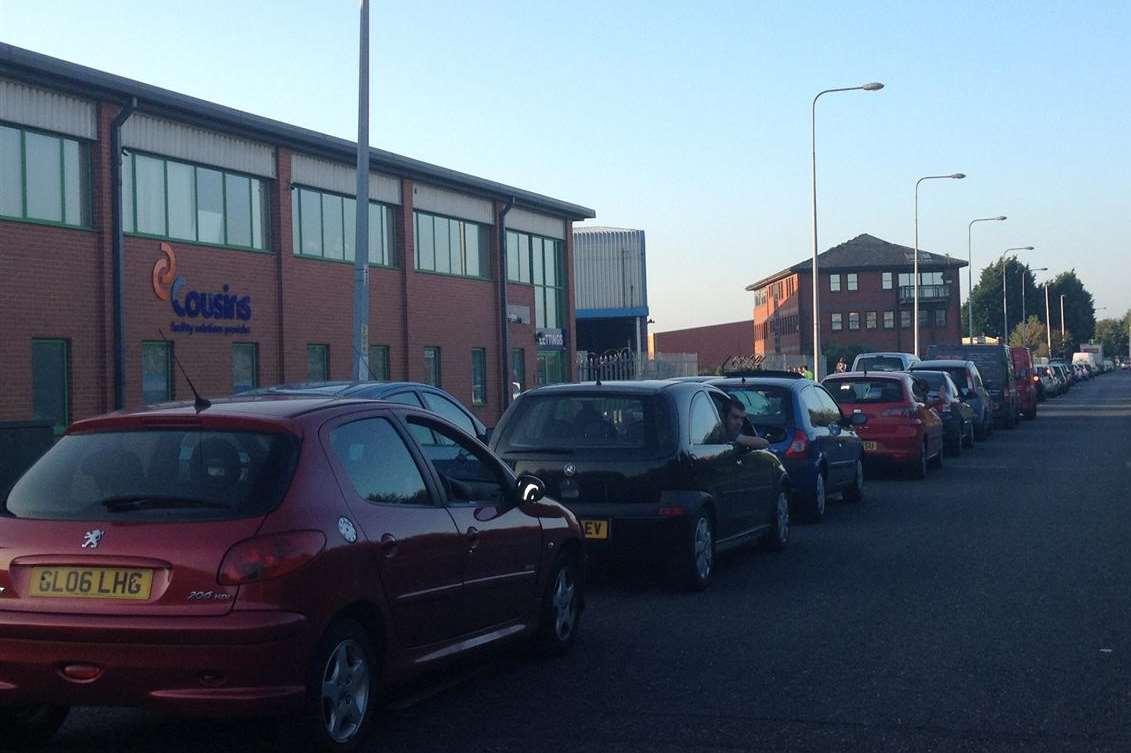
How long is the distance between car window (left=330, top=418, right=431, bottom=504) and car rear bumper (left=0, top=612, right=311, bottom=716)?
0.89 metres

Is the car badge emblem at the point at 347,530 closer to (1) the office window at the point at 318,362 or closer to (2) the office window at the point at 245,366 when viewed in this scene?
(2) the office window at the point at 245,366

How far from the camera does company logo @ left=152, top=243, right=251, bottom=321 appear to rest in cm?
2580

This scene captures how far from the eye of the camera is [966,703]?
22.2ft

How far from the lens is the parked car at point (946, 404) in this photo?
84.7 ft

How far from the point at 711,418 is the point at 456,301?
26.6 meters

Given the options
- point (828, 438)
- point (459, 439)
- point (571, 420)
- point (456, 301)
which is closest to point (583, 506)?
Answer: point (571, 420)

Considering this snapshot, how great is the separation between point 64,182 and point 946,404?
632 inches

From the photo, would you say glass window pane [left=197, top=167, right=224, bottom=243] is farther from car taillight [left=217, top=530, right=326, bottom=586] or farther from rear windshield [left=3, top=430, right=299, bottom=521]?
car taillight [left=217, top=530, right=326, bottom=586]

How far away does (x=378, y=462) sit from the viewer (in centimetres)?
643

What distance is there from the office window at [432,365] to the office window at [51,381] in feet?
43.4

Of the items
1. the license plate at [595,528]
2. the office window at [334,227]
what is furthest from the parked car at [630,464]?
the office window at [334,227]

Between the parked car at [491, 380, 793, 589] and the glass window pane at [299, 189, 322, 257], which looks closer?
the parked car at [491, 380, 793, 589]

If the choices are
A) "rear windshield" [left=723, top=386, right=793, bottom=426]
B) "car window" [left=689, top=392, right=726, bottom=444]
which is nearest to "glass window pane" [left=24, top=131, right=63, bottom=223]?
"rear windshield" [left=723, top=386, right=793, bottom=426]

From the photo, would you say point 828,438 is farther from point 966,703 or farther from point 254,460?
point 254,460
